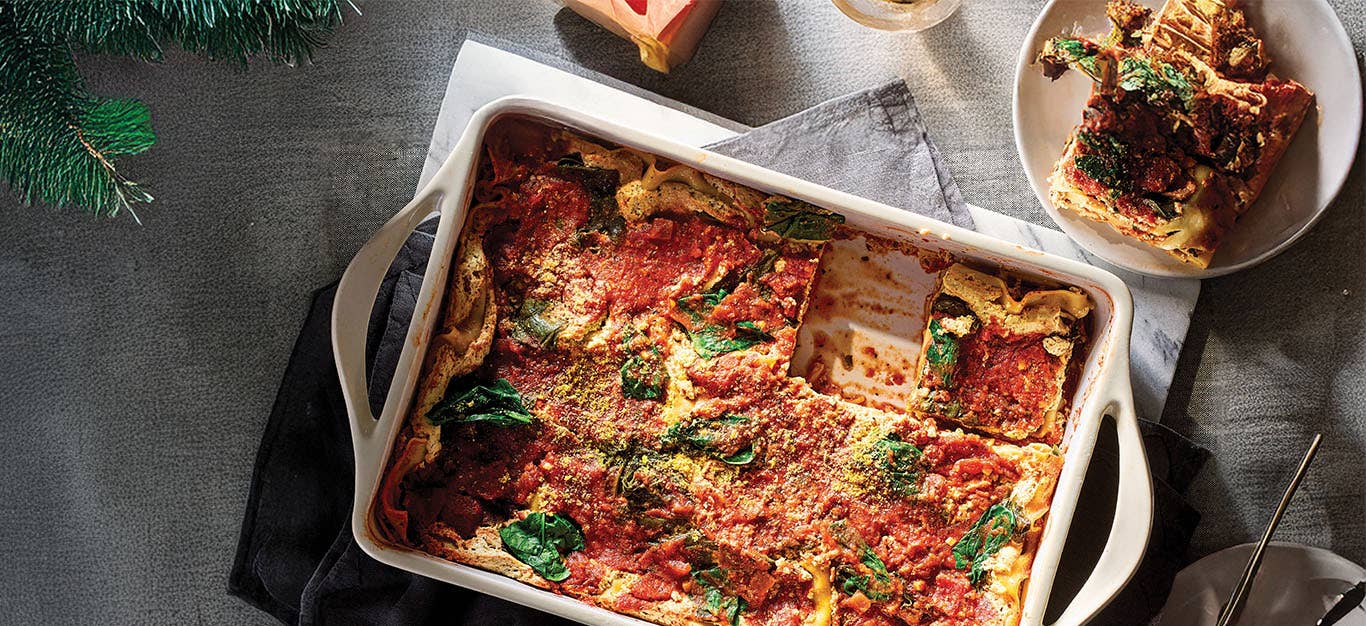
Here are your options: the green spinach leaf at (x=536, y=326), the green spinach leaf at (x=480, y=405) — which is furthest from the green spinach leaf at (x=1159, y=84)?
the green spinach leaf at (x=480, y=405)

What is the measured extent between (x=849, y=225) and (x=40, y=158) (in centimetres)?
171

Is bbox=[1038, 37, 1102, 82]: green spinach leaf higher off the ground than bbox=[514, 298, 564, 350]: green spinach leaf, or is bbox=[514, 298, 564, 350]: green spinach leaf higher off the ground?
bbox=[1038, 37, 1102, 82]: green spinach leaf

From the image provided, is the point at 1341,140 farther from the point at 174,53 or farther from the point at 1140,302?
the point at 174,53

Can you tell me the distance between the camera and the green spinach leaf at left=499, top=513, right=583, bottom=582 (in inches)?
93.6

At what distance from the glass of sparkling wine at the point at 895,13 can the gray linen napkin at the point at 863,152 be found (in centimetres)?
15

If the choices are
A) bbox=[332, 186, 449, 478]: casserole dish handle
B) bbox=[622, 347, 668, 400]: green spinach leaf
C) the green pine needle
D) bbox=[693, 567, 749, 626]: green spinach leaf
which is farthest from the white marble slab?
bbox=[693, 567, 749, 626]: green spinach leaf

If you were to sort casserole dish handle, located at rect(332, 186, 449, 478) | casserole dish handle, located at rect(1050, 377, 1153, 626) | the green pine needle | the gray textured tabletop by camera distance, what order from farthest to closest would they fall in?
the gray textured tabletop
casserole dish handle, located at rect(332, 186, 449, 478)
casserole dish handle, located at rect(1050, 377, 1153, 626)
the green pine needle

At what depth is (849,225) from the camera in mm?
2492

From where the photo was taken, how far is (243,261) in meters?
2.86

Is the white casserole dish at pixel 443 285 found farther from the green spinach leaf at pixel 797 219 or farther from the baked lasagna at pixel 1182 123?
the baked lasagna at pixel 1182 123

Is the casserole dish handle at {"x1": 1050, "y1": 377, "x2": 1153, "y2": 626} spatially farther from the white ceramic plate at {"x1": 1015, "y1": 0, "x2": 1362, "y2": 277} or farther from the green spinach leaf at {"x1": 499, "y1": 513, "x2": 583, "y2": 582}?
the green spinach leaf at {"x1": 499, "y1": 513, "x2": 583, "y2": 582}

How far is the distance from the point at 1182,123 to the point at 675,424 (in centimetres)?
136

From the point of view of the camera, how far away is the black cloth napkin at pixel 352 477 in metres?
2.54

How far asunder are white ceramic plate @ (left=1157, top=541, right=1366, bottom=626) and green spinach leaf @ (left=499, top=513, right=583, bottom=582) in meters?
1.46
